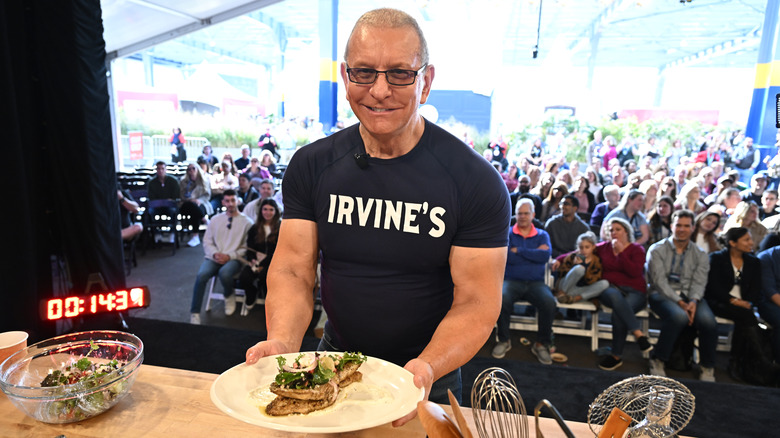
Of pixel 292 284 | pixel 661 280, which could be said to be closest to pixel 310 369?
pixel 292 284

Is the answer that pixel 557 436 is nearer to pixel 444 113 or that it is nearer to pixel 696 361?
pixel 696 361

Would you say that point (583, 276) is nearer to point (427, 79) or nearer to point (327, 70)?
point (427, 79)

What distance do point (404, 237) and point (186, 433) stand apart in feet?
2.42

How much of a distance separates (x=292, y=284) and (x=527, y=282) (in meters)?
3.49

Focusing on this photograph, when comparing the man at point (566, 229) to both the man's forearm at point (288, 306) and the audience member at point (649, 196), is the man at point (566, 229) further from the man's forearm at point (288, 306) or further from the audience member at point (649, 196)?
the man's forearm at point (288, 306)

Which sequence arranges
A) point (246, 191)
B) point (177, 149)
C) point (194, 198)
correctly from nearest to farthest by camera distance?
1. point (246, 191)
2. point (194, 198)
3. point (177, 149)

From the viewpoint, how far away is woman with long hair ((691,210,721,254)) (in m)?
4.79

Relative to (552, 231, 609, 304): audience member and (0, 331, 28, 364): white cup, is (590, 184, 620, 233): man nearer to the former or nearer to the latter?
(552, 231, 609, 304): audience member

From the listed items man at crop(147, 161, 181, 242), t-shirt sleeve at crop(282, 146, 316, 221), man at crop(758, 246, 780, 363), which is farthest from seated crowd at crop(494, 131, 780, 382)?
man at crop(147, 161, 181, 242)

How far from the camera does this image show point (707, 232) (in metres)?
4.84

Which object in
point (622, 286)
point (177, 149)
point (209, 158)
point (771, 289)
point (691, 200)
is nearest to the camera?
point (771, 289)

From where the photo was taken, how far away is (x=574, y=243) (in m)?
5.25

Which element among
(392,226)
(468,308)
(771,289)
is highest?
(392,226)

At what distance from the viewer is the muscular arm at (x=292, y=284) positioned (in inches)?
54.5
